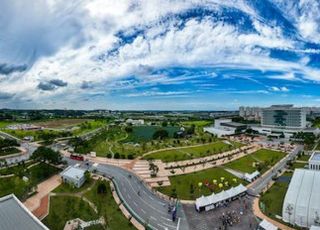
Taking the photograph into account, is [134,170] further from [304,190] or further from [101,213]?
[304,190]

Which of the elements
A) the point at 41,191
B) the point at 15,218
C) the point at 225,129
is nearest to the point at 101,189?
the point at 41,191

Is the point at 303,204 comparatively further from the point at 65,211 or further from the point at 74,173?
the point at 74,173

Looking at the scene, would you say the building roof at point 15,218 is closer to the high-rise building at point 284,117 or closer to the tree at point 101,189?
the tree at point 101,189

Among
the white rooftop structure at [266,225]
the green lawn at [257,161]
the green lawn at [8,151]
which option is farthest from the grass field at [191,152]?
the green lawn at [8,151]

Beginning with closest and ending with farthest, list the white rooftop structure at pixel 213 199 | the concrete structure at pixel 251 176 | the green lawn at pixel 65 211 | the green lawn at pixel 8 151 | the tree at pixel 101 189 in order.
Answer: the green lawn at pixel 65 211 < the white rooftop structure at pixel 213 199 < the tree at pixel 101 189 < the concrete structure at pixel 251 176 < the green lawn at pixel 8 151

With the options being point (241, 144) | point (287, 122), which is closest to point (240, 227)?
point (241, 144)

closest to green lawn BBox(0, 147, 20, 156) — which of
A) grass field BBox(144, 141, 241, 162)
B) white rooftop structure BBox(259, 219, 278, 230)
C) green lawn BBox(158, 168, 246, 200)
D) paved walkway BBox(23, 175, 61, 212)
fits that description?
paved walkway BBox(23, 175, 61, 212)

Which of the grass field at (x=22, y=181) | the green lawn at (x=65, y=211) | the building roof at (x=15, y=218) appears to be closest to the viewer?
the building roof at (x=15, y=218)
